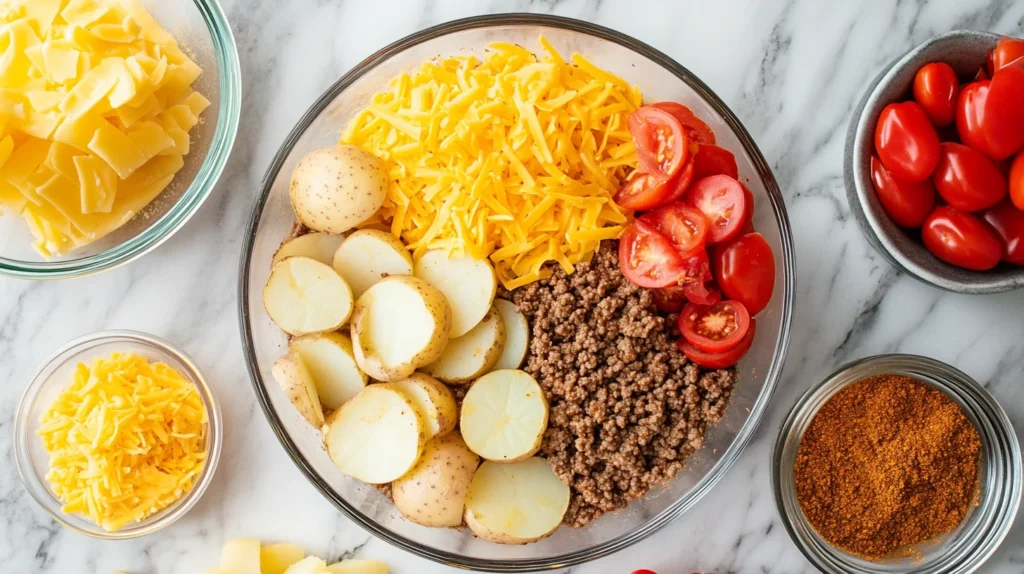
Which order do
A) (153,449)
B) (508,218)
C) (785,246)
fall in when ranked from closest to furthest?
(508,218) < (785,246) < (153,449)

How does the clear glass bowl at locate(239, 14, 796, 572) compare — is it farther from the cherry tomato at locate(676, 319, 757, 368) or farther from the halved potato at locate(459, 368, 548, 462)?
the halved potato at locate(459, 368, 548, 462)

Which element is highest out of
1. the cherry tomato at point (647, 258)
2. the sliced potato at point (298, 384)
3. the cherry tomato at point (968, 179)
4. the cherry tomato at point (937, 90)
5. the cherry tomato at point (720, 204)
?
the cherry tomato at point (937, 90)

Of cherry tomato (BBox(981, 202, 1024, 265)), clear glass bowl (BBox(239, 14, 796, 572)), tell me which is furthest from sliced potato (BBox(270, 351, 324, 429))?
cherry tomato (BBox(981, 202, 1024, 265))

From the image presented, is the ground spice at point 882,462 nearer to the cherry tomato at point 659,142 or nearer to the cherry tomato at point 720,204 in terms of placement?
the cherry tomato at point 720,204

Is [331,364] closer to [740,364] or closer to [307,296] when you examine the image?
[307,296]

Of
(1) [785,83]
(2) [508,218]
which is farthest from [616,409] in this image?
(1) [785,83]

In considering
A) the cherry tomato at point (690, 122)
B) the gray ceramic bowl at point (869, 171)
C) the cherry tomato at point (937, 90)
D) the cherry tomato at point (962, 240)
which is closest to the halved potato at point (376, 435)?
the cherry tomato at point (690, 122)

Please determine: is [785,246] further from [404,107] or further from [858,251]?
[404,107]
